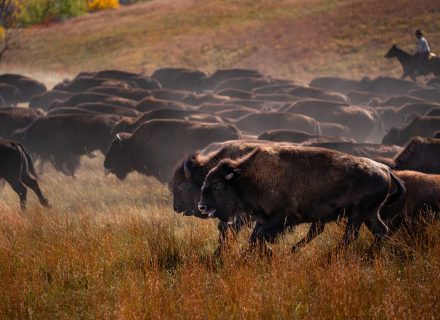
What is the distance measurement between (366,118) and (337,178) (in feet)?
49.6

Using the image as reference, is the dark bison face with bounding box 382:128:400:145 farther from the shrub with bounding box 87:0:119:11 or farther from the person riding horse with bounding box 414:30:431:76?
the shrub with bounding box 87:0:119:11

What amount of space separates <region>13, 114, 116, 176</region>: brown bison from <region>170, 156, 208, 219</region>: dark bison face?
814 cm

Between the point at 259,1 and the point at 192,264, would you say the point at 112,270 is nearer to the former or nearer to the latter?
the point at 192,264

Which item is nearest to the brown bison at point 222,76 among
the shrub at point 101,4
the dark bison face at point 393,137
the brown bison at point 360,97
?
the brown bison at point 360,97

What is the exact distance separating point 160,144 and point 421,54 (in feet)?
67.4

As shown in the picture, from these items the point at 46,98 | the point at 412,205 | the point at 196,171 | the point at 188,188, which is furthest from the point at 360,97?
the point at 412,205

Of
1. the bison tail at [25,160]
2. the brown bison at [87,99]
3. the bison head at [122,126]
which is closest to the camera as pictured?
the bison tail at [25,160]

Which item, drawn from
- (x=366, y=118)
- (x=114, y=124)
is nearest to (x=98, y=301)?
(x=114, y=124)

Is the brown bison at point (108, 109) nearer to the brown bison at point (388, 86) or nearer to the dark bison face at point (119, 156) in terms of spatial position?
the dark bison face at point (119, 156)

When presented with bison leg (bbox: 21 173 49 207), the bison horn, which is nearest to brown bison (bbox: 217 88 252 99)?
bison leg (bbox: 21 173 49 207)

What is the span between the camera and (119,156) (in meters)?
15.0

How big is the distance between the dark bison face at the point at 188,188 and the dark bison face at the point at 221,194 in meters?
1.18

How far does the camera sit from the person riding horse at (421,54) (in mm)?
30531

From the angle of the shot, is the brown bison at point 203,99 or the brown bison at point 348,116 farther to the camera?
the brown bison at point 203,99
